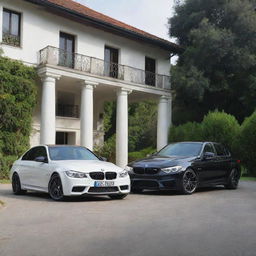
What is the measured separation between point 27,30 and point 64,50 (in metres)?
2.36

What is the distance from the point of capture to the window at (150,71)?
3284 centimetres

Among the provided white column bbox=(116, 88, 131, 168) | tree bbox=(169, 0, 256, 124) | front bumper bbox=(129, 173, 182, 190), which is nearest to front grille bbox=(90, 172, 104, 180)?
front bumper bbox=(129, 173, 182, 190)

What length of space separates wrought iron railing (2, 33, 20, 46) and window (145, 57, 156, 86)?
9.59 m

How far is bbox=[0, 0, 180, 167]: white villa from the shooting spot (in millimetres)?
26000

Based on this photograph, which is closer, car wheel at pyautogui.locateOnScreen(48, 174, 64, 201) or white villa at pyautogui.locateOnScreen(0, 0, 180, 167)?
car wheel at pyautogui.locateOnScreen(48, 174, 64, 201)

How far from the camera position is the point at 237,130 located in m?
26.8

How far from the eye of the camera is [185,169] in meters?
13.7

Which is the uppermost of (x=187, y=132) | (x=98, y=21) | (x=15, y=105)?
(x=98, y=21)

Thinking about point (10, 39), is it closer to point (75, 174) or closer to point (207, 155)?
point (207, 155)

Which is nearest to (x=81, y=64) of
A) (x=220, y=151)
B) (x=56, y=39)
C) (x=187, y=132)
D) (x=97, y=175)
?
(x=56, y=39)

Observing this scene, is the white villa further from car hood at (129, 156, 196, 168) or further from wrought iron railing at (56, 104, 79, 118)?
car hood at (129, 156, 196, 168)

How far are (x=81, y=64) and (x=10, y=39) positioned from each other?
4525mm

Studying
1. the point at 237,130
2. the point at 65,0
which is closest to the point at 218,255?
the point at 237,130

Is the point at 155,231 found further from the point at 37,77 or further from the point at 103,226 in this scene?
the point at 37,77
